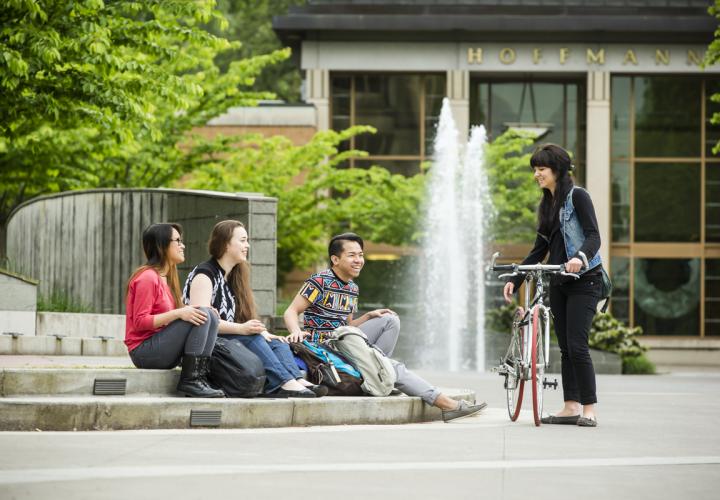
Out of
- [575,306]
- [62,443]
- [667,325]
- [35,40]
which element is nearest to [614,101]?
[667,325]

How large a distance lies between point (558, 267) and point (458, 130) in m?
28.3

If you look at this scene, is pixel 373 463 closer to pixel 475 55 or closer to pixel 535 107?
pixel 475 55

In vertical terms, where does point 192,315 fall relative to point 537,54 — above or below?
below

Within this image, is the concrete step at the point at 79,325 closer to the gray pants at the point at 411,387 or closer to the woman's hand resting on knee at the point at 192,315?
the gray pants at the point at 411,387

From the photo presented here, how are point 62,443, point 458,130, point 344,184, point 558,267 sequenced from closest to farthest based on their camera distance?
point 62,443, point 558,267, point 344,184, point 458,130

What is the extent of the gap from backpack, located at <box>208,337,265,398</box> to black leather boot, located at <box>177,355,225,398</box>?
120mm

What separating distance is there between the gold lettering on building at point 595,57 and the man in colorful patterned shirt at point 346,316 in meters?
28.6

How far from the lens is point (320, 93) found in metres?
37.1

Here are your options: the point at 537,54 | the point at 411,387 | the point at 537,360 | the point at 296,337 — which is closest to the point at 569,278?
the point at 537,360

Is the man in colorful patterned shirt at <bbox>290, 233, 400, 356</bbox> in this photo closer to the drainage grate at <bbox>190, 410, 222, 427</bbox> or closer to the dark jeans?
the dark jeans

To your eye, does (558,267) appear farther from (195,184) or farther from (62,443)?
(195,184)

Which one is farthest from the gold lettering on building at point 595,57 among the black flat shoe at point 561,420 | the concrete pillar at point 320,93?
the black flat shoe at point 561,420

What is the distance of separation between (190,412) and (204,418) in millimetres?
94

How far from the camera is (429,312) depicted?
92.8 feet
